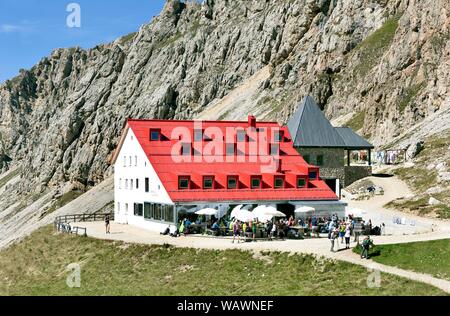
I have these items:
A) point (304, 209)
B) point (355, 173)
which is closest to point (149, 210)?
point (304, 209)

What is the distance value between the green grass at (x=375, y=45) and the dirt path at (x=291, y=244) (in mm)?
102917

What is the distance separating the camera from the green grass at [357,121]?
4609 inches

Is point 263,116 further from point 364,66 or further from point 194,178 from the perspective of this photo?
point 194,178

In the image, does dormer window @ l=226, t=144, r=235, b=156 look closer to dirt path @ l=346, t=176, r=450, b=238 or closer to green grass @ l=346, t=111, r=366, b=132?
dirt path @ l=346, t=176, r=450, b=238

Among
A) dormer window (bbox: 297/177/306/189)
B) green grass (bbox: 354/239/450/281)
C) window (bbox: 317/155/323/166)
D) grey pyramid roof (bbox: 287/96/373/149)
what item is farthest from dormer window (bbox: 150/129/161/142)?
green grass (bbox: 354/239/450/281)

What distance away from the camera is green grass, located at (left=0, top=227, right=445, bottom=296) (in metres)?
28.8

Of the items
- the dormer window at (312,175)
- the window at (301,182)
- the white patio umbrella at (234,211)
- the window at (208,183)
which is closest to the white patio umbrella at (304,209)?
the white patio umbrella at (234,211)

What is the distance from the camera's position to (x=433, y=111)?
95688 millimetres

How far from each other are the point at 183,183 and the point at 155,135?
8413mm

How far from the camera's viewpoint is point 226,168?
53.2 m

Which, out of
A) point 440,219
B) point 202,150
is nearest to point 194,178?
point 202,150

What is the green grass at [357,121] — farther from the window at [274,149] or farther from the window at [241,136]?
the window at [241,136]

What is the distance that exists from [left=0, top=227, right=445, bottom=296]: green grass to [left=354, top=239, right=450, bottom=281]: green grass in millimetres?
2421

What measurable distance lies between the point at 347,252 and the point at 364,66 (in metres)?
112
